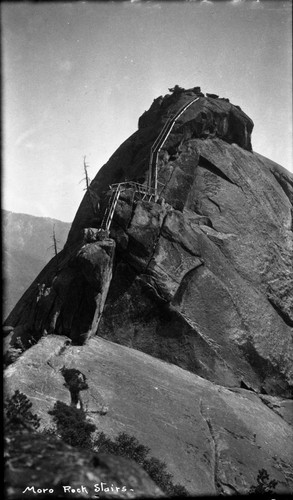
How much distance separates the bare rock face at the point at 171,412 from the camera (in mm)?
13742

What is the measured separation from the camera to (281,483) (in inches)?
602

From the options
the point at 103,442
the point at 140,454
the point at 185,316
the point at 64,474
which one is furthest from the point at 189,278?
the point at 64,474

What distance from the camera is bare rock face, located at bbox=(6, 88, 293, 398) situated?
68.8 feet

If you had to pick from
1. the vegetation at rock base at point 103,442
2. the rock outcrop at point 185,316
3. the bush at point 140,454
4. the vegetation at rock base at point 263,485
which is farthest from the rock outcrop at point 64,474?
the vegetation at rock base at point 263,485

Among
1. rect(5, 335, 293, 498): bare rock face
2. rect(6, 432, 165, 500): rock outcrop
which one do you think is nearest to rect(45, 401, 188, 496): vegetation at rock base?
rect(5, 335, 293, 498): bare rock face

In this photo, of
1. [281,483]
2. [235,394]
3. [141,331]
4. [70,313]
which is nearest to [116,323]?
[141,331]

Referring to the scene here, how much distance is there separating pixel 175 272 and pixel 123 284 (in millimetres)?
3374

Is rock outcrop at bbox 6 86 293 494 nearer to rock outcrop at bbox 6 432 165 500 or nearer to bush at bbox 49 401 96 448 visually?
bush at bbox 49 401 96 448

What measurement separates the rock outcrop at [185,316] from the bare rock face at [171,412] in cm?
6

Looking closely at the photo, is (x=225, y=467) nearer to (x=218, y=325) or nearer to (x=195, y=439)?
(x=195, y=439)

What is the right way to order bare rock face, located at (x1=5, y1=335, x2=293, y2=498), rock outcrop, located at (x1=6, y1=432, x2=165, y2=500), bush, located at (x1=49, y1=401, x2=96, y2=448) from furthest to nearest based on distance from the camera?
1. bare rock face, located at (x1=5, y1=335, x2=293, y2=498)
2. bush, located at (x1=49, y1=401, x2=96, y2=448)
3. rock outcrop, located at (x1=6, y1=432, x2=165, y2=500)

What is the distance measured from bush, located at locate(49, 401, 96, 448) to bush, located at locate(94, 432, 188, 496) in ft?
1.50

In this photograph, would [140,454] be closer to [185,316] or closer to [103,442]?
[103,442]

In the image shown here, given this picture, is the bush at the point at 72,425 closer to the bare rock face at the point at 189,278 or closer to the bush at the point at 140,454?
the bush at the point at 140,454
